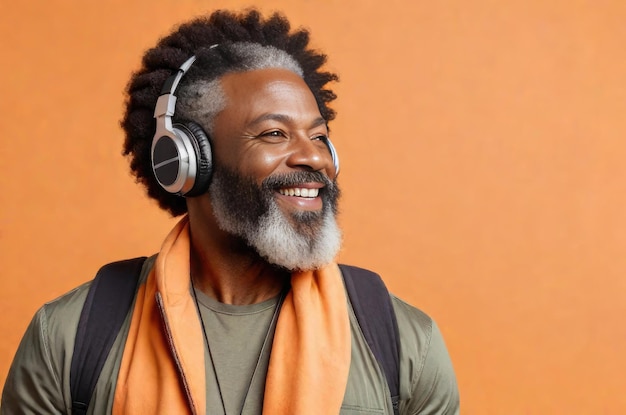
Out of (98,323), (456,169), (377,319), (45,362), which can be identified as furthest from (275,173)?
(456,169)

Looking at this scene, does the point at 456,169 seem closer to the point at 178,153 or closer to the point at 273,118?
the point at 273,118

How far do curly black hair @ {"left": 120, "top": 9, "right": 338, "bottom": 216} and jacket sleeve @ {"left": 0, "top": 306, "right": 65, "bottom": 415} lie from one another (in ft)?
1.53

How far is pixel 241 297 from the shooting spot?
88.7 inches

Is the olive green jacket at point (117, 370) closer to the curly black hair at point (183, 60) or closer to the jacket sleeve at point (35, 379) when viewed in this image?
the jacket sleeve at point (35, 379)

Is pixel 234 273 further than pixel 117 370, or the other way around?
pixel 234 273

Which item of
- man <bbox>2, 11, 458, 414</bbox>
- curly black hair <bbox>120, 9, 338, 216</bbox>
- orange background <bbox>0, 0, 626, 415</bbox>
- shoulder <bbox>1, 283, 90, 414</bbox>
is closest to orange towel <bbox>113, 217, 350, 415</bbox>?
man <bbox>2, 11, 458, 414</bbox>

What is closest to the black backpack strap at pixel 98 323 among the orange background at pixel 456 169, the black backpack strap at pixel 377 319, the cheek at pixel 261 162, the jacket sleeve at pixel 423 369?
the cheek at pixel 261 162

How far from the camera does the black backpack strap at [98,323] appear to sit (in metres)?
2.13

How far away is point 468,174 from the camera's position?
3506mm

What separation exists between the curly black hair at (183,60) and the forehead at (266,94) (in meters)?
0.15

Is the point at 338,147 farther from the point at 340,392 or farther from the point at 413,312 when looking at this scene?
the point at 340,392

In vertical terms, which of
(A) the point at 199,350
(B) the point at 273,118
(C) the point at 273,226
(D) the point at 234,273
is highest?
(B) the point at 273,118

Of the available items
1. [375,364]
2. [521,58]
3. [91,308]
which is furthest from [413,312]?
[521,58]

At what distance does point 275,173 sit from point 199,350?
418mm
